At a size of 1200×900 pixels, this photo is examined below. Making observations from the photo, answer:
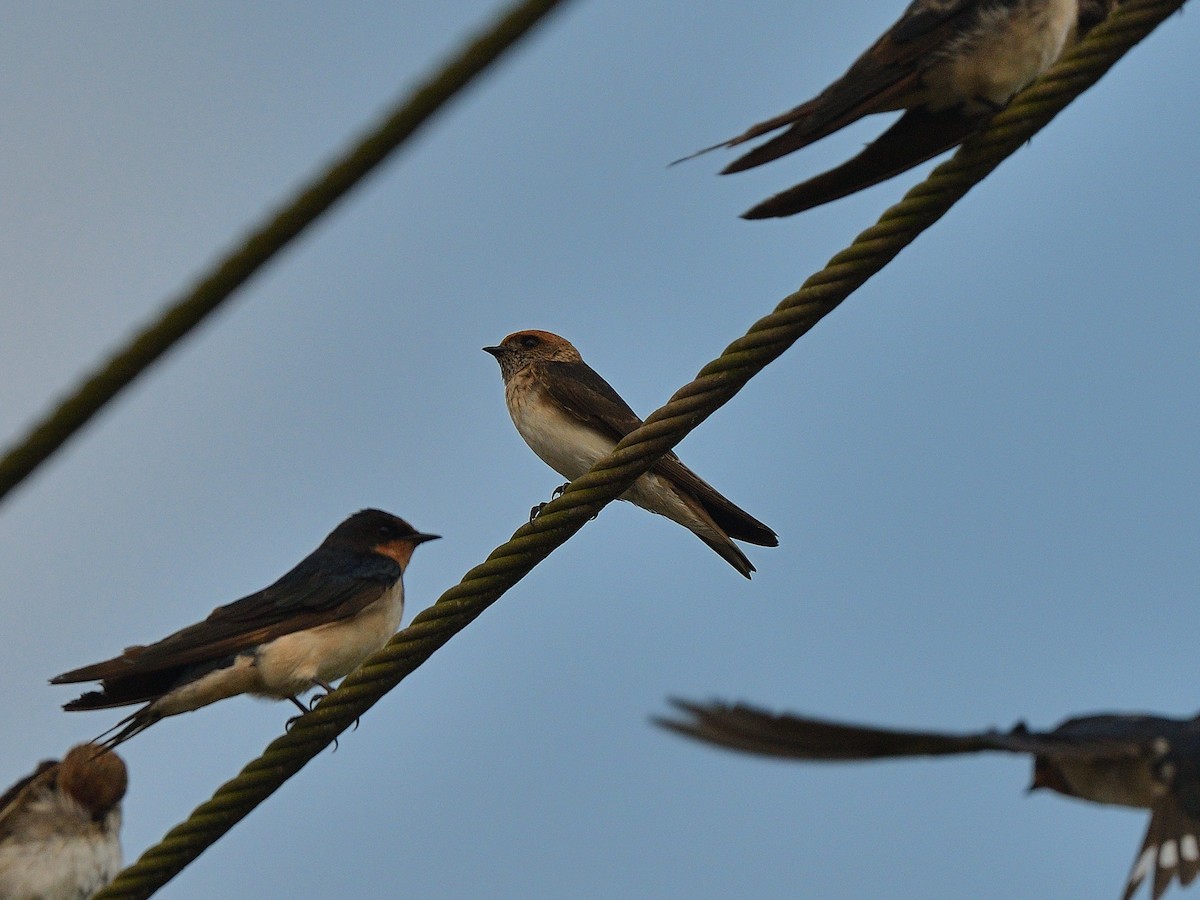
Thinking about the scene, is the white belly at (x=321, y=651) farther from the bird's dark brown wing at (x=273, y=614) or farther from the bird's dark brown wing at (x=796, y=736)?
the bird's dark brown wing at (x=796, y=736)

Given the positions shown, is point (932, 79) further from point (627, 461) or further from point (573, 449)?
point (573, 449)

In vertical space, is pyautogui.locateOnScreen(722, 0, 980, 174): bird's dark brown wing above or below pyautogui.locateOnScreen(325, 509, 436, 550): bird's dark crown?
above

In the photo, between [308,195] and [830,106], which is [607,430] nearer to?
[830,106]

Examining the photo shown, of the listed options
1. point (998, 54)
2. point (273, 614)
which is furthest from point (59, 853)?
point (998, 54)

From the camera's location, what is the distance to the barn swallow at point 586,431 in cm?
531

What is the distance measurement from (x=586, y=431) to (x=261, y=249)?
480cm

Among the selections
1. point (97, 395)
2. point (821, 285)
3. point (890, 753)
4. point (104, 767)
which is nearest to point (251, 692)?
point (104, 767)

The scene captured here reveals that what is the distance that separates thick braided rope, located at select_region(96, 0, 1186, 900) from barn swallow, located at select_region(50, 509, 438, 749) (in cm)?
114

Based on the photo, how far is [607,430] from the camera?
19.1 feet

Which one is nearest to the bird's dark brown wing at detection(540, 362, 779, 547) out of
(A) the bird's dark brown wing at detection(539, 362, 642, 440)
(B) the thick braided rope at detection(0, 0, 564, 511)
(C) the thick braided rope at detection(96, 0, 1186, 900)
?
(A) the bird's dark brown wing at detection(539, 362, 642, 440)

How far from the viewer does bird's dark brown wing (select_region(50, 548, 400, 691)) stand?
4844 millimetres

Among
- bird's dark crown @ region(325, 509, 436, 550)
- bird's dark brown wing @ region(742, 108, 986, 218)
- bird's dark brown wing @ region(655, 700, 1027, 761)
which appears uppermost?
bird's dark brown wing @ region(742, 108, 986, 218)

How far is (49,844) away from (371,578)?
5.33 ft

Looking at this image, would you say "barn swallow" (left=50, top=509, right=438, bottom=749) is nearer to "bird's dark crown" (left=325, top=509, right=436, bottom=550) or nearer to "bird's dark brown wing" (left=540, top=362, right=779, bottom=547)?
"bird's dark crown" (left=325, top=509, right=436, bottom=550)
